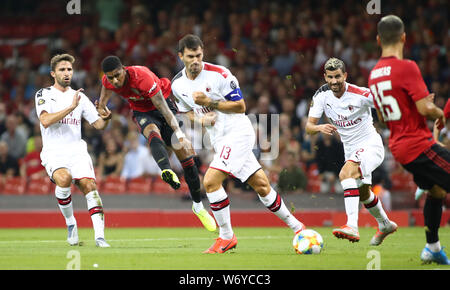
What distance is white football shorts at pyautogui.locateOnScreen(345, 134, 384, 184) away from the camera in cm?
1016

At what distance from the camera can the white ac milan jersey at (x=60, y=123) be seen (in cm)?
1064

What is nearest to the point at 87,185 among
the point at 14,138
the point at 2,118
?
the point at 14,138

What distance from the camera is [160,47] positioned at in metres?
20.3

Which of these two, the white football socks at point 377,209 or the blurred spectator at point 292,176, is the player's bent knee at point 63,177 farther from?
the blurred spectator at point 292,176

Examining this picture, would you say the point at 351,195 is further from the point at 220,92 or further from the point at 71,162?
the point at 71,162

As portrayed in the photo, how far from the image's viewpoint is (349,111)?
1040cm

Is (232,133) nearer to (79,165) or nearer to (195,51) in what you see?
(195,51)

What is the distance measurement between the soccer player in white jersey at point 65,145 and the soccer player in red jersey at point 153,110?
1.48ft

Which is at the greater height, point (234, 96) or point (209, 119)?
point (234, 96)

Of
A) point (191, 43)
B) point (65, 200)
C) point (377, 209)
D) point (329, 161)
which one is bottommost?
point (329, 161)

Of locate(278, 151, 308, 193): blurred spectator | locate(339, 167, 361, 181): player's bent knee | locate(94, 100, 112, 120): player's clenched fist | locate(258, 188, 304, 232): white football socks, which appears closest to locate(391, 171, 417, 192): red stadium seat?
locate(278, 151, 308, 193): blurred spectator

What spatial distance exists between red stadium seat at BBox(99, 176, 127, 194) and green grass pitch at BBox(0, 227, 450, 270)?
15.8ft

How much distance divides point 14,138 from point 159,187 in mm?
4053

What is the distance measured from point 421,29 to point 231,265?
13.1 m
